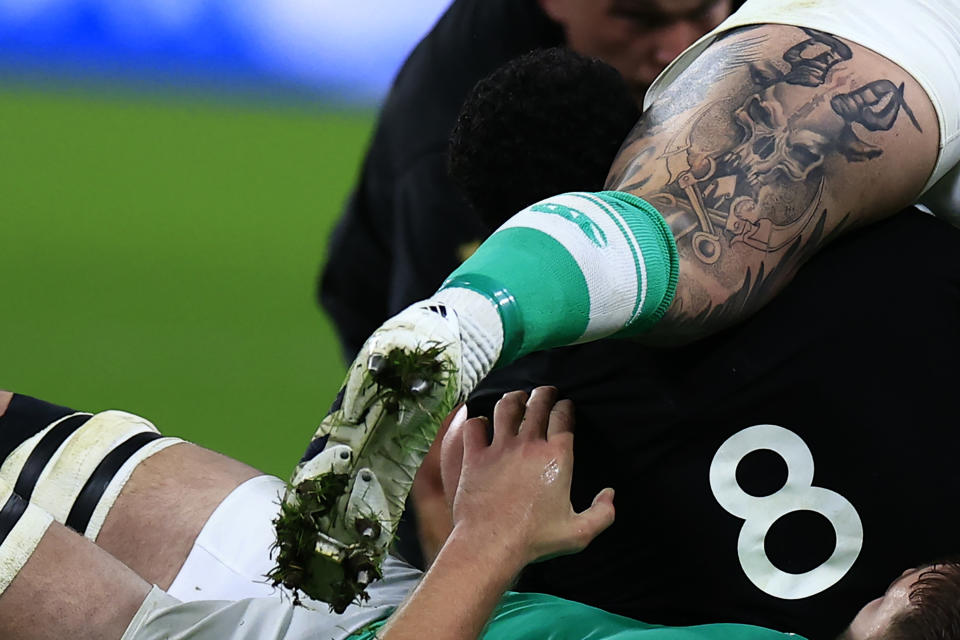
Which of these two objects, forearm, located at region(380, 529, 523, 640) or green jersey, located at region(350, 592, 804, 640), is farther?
green jersey, located at region(350, 592, 804, 640)

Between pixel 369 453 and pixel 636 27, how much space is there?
4.70 feet

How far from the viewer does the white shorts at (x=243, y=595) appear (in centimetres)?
142

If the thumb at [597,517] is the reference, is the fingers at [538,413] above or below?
above

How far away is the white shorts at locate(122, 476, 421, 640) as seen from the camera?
142cm

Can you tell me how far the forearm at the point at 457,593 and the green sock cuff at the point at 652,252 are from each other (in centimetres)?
24

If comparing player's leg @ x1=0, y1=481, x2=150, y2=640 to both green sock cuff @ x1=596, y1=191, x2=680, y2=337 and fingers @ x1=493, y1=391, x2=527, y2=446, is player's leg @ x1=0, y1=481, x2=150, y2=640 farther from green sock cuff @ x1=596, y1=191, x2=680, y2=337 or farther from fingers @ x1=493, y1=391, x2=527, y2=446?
green sock cuff @ x1=596, y1=191, x2=680, y2=337

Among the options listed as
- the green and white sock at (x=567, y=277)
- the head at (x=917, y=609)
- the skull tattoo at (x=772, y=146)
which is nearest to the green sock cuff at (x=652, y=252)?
the green and white sock at (x=567, y=277)

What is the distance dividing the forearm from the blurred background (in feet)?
5.70

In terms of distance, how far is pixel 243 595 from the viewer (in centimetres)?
157

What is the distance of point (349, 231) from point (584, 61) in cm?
135

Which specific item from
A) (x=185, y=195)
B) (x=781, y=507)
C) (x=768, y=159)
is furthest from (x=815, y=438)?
(x=185, y=195)

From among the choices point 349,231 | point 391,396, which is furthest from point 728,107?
point 349,231

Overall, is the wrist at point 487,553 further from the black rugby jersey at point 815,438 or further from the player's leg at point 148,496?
the player's leg at point 148,496

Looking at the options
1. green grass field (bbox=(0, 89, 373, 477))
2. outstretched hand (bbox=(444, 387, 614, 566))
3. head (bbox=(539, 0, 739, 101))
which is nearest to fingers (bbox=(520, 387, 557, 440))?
outstretched hand (bbox=(444, 387, 614, 566))
